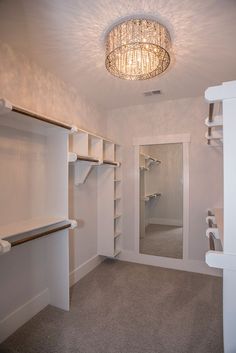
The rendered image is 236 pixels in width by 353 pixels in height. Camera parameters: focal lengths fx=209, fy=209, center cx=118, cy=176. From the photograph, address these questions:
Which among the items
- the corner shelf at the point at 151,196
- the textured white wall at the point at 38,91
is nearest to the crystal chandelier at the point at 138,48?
the textured white wall at the point at 38,91

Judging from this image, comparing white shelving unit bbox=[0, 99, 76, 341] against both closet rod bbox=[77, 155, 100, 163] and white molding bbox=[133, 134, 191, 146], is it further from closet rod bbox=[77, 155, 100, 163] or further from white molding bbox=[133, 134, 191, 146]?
white molding bbox=[133, 134, 191, 146]

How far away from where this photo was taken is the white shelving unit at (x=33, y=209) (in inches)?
65.3

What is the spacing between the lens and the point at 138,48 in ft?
5.03

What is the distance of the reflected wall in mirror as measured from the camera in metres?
2.90

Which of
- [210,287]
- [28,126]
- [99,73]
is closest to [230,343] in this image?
[210,287]

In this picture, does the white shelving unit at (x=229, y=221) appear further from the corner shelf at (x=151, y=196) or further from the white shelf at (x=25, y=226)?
the corner shelf at (x=151, y=196)

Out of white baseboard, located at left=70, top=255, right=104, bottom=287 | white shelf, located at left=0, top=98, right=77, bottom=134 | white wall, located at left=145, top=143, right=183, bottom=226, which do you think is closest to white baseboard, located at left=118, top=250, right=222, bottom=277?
white baseboard, located at left=70, top=255, right=104, bottom=287

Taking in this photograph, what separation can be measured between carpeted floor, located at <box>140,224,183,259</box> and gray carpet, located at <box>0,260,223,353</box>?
1.25ft

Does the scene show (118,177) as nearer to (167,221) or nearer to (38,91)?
(167,221)

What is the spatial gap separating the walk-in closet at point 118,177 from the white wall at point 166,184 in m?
0.01

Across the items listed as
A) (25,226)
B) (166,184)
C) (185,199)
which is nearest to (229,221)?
(25,226)

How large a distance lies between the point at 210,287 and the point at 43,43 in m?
2.94

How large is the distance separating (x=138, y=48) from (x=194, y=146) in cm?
163

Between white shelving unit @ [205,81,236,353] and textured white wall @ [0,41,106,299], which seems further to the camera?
textured white wall @ [0,41,106,299]
